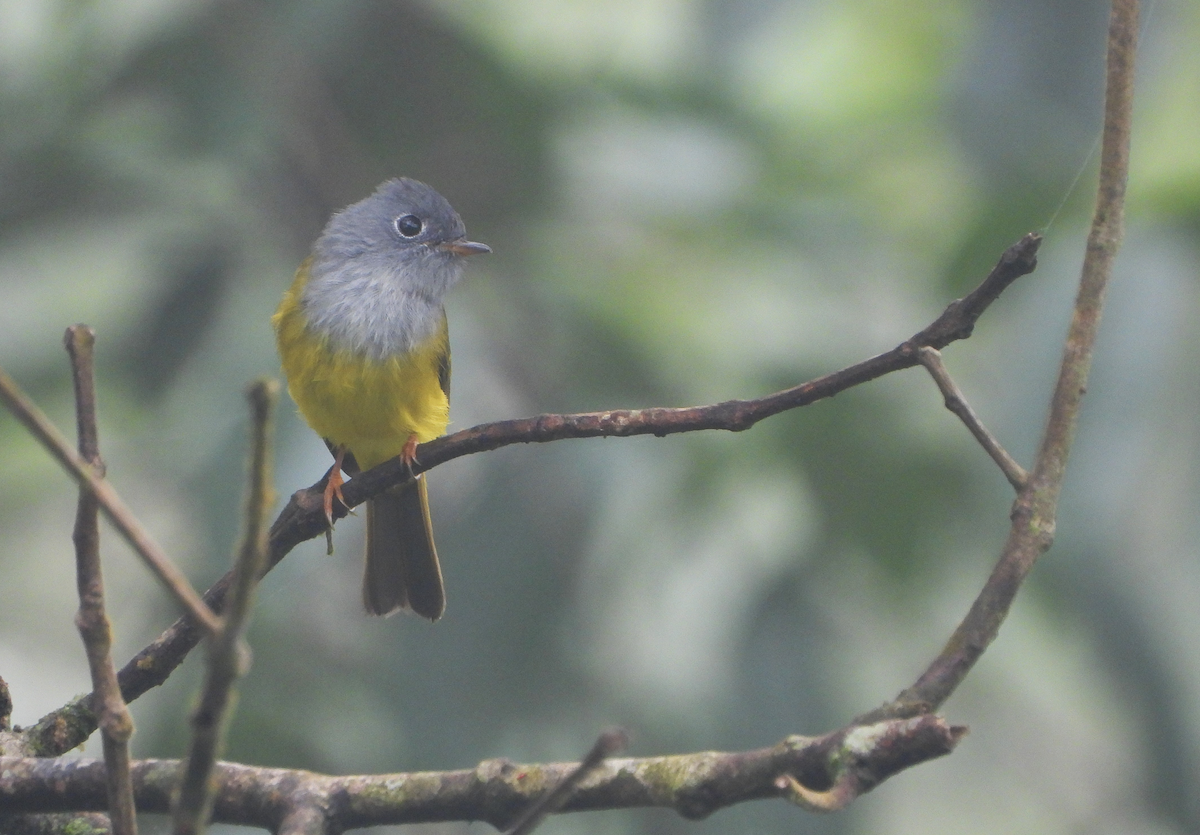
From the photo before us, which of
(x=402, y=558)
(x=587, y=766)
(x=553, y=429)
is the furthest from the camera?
(x=402, y=558)

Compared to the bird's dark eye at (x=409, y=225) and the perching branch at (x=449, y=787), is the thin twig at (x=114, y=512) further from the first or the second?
the bird's dark eye at (x=409, y=225)

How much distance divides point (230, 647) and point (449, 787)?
735 mm

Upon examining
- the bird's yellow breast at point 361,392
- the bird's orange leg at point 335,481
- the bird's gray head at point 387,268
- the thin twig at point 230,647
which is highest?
the bird's gray head at point 387,268

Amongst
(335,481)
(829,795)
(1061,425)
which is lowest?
(829,795)

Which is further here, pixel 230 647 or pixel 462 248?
pixel 462 248

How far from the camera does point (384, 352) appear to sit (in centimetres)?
381

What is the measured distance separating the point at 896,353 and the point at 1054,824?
5102 millimetres

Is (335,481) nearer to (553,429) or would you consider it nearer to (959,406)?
(553,429)

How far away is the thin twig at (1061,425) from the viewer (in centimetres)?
144

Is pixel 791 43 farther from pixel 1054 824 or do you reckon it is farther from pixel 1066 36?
pixel 1054 824

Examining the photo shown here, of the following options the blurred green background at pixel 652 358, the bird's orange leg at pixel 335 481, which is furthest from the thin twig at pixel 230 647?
the blurred green background at pixel 652 358

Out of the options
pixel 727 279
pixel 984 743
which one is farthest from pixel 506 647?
pixel 984 743

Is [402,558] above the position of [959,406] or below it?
above

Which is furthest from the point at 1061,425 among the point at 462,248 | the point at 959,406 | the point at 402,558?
the point at 462,248
